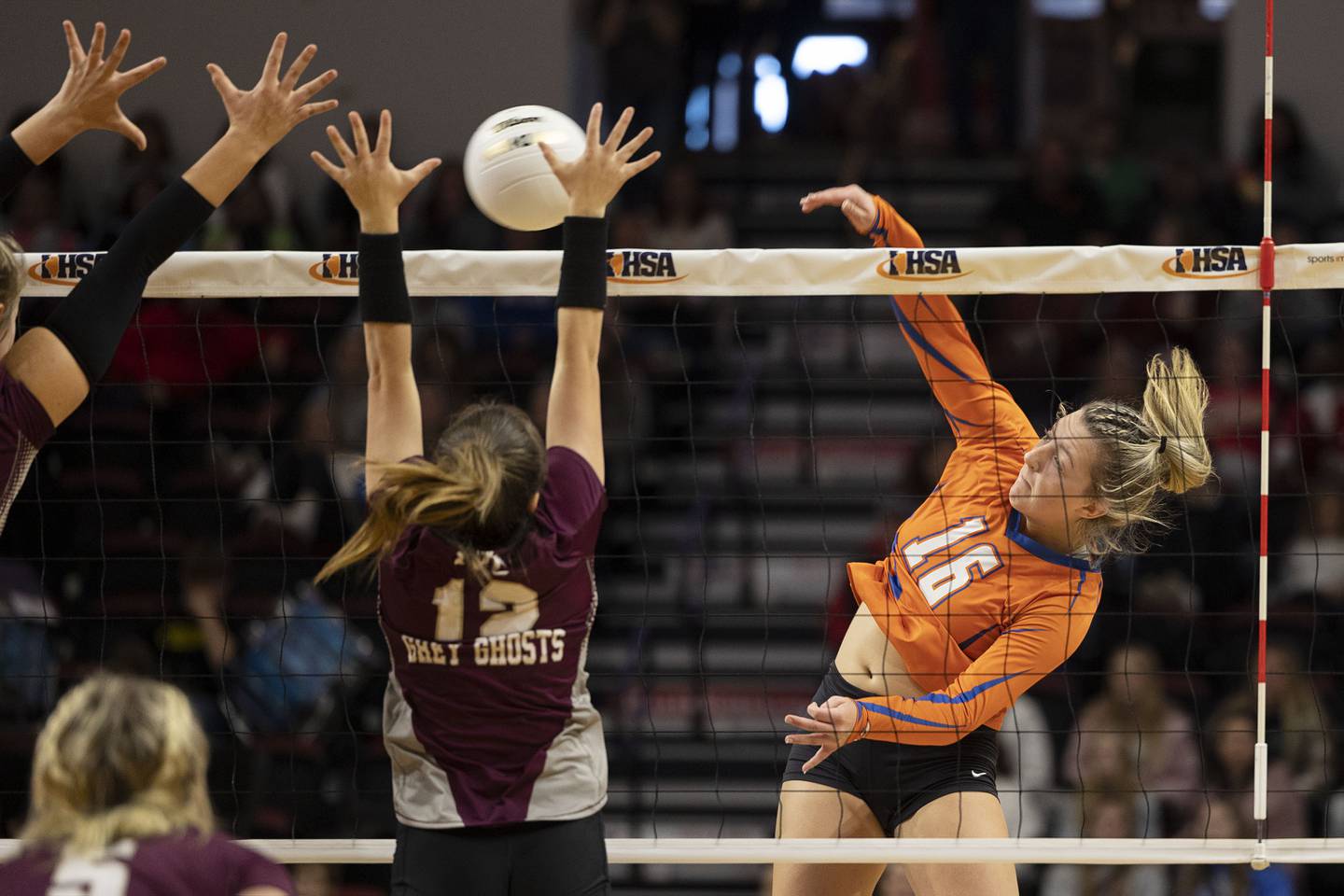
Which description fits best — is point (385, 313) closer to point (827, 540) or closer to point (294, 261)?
point (294, 261)

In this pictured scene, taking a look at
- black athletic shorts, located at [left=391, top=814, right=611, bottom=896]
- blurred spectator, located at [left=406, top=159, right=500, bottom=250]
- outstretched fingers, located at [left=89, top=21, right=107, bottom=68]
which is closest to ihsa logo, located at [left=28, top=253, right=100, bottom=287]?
outstretched fingers, located at [left=89, top=21, right=107, bottom=68]

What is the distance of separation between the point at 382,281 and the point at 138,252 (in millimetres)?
492

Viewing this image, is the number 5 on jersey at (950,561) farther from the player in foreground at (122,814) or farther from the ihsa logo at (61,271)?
the ihsa logo at (61,271)

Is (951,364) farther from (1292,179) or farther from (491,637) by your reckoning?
(1292,179)

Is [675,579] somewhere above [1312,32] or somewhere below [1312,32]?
below

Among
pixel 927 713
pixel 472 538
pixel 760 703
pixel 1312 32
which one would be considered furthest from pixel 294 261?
pixel 1312 32

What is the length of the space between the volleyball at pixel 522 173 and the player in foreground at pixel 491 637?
81 centimetres

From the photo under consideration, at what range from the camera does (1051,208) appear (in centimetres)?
957

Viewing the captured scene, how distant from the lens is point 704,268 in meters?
4.28

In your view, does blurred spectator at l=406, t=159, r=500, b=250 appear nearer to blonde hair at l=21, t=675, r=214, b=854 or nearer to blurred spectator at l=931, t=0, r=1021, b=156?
blurred spectator at l=931, t=0, r=1021, b=156

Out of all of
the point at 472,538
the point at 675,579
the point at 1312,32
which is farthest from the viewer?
the point at 1312,32

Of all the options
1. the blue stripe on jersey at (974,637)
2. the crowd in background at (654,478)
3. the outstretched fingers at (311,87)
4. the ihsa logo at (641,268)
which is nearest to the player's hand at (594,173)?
the outstretched fingers at (311,87)

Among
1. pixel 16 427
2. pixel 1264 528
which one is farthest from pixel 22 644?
pixel 1264 528

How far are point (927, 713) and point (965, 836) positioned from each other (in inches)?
14.6
